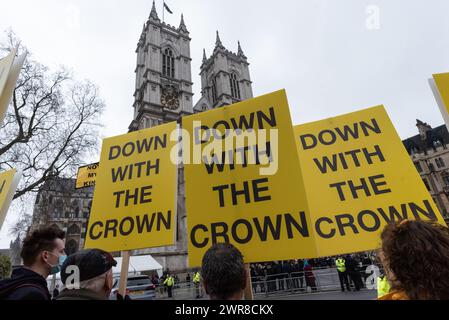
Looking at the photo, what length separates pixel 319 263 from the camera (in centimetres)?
1669

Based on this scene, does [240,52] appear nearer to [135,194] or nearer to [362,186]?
[135,194]

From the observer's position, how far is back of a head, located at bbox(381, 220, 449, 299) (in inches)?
47.9

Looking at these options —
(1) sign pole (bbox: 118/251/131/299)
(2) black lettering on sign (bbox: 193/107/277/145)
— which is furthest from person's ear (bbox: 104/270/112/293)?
(2) black lettering on sign (bbox: 193/107/277/145)

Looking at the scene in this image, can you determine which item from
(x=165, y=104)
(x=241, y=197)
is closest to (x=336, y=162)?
(x=241, y=197)

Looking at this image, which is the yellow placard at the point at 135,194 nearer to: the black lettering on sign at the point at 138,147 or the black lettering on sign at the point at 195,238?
the black lettering on sign at the point at 138,147

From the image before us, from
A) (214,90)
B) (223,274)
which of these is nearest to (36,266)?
(223,274)

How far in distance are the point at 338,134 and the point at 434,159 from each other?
46111mm

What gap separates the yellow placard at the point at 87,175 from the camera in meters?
9.26

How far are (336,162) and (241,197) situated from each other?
1148mm

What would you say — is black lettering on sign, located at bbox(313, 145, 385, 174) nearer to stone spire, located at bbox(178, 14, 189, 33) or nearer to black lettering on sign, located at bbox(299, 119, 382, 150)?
black lettering on sign, located at bbox(299, 119, 382, 150)

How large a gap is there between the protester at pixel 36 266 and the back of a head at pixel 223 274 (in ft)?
3.77

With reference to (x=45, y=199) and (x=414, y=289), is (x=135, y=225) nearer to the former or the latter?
(x=414, y=289)

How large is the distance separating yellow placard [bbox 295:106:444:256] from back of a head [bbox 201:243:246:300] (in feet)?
3.93

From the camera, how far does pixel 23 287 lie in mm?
1707
